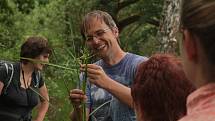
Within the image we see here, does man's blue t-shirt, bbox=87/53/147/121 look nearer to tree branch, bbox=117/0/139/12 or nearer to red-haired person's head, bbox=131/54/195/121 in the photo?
red-haired person's head, bbox=131/54/195/121

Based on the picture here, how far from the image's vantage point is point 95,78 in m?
3.23

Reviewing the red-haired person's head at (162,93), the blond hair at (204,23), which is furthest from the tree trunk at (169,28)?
the blond hair at (204,23)

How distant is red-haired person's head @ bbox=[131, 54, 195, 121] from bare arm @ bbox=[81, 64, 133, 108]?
36.2 inches

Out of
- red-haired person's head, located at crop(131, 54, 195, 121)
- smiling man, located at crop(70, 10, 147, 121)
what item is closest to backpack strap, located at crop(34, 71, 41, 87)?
smiling man, located at crop(70, 10, 147, 121)

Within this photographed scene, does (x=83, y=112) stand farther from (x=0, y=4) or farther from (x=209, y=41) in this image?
(x=0, y=4)

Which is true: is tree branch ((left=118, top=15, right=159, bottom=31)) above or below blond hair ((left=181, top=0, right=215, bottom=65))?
below

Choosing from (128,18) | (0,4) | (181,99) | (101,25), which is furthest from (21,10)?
(181,99)

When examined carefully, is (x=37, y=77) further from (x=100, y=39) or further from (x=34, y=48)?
(x=100, y=39)

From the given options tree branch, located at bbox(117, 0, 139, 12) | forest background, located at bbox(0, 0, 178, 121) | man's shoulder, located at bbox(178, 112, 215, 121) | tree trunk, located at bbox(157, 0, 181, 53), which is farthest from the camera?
tree branch, located at bbox(117, 0, 139, 12)

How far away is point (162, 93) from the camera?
7.41 feet

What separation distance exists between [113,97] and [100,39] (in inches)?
14.4

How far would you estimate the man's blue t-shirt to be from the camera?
3502 mm

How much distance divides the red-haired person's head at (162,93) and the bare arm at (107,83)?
3.02 ft

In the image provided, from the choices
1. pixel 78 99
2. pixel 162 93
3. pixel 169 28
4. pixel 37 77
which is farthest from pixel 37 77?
pixel 162 93
